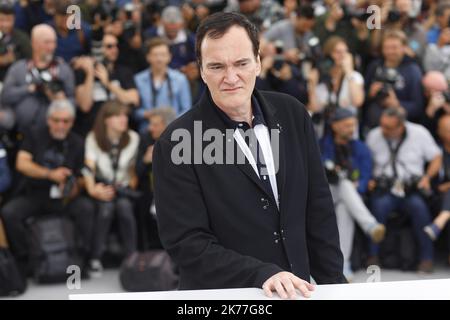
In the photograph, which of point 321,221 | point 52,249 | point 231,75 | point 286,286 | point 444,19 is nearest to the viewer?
point 286,286

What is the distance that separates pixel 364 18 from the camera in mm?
6969

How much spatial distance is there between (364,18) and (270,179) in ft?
16.9

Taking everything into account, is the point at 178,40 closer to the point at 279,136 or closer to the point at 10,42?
the point at 10,42

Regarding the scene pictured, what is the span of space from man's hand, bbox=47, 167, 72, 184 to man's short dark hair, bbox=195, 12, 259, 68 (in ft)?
13.2

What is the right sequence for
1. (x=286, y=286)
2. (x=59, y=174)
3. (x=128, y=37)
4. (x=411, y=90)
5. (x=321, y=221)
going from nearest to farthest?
(x=286, y=286), (x=321, y=221), (x=59, y=174), (x=411, y=90), (x=128, y=37)

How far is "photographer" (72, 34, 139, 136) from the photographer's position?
6324 millimetres

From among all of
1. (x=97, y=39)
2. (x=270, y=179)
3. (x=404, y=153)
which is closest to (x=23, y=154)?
(x=97, y=39)

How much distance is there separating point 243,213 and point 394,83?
4.77 m

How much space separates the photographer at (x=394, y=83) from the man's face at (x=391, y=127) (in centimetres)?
27

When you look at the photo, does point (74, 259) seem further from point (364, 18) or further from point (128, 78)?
point (364, 18)

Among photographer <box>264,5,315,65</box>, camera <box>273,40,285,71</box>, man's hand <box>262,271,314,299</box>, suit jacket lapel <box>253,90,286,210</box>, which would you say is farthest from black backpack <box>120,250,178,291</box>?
man's hand <box>262,271,314,299</box>

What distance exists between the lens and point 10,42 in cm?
647

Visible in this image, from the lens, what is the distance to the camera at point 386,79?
6.53 m

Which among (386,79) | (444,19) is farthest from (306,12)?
(444,19)
